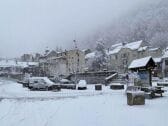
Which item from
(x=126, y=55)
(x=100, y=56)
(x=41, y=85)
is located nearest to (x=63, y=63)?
(x=126, y=55)

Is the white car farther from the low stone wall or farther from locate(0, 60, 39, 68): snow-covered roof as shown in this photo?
locate(0, 60, 39, 68): snow-covered roof

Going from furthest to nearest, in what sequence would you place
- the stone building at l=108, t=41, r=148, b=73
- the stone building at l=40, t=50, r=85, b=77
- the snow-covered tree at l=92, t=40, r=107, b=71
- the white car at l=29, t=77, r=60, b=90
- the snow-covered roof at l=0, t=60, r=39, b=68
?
1. the snow-covered roof at l=0, t=60, r=39, b=68
2. the stone building at l=40, t=50, r=85, b=77
3. the stone building at l=108, t=41, r=148, b=73
4. the snow-covered tree at l=92, t=40, r=107, b=71
5. the white car at l=29, t=77, r=60, b=90

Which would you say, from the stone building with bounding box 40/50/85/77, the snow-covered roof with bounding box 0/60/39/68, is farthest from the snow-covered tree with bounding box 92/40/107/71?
the snow-covered roof with bounding box 0/60/39/68

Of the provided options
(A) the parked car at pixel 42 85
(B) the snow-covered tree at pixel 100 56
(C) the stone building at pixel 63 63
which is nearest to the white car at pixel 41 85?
(A) the parked car at pixel 42 85

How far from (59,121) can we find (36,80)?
2941 cm

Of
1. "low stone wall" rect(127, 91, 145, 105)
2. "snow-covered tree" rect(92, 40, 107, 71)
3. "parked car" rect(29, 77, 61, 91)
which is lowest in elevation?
"low stone wall" rect(127, 91, 145, 105)

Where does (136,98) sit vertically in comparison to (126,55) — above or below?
below

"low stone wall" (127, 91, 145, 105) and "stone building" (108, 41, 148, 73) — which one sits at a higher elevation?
"stone building" (108, 41, 148, 73)

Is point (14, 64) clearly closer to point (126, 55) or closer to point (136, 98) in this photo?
point (126, 55)

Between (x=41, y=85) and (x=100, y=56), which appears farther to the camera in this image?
(x=100, y=56)

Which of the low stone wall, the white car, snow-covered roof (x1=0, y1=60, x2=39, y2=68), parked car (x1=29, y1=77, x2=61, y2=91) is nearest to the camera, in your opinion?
the low stone wall

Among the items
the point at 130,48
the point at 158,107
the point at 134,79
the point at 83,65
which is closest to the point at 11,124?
the point at 158,107

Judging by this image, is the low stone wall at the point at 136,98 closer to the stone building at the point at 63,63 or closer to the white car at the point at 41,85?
the white car at the point at 41,85

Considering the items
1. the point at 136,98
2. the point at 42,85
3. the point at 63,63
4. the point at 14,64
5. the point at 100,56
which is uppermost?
the point at 14,64
